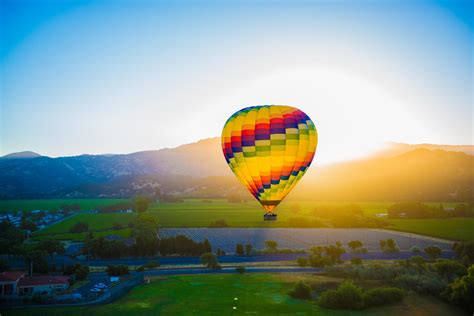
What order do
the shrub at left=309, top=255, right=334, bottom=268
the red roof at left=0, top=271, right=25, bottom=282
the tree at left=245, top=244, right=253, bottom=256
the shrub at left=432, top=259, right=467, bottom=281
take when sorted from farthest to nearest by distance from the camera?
1. the tree at left=245, top=244, right=253, bottom=256
2. the shrub at left=309, top=255, right=334, bottom=268
3. the shrub at left=432, top=259, right=467, bottom=281
4. the red roof at left=0, top=271, right=25, bottom=282

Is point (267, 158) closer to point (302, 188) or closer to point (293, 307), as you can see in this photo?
point (293, 307)

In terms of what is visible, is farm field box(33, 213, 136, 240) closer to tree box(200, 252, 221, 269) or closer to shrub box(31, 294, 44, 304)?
tree box(200, 252, 221, 269)

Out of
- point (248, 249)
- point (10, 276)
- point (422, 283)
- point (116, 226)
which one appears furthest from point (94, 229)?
point (422, 283)

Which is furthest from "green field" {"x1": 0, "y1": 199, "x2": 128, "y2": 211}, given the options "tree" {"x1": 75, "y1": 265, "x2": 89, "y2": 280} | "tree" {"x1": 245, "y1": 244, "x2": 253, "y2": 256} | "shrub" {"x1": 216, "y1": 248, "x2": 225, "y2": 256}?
"tree" {"x1": 75, "y1": 265, "x2": 89, "y2": 280}

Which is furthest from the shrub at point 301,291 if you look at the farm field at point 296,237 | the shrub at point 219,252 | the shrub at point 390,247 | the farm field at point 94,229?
the farm field at point 94,229

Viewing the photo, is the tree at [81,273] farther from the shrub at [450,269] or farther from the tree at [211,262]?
the shrub at [450,269]

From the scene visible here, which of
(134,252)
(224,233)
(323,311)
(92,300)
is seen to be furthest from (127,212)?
(323,311)
